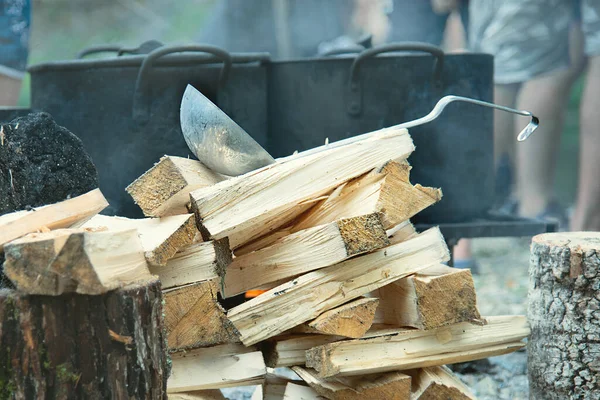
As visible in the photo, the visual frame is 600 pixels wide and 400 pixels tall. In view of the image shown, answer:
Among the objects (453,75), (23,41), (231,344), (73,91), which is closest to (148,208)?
(231,344)

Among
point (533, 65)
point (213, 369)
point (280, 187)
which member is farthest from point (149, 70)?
point (533, 65)

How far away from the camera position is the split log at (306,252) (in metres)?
1.57

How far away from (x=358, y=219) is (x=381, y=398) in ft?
1.48

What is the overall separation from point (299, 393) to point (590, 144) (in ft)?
9.14

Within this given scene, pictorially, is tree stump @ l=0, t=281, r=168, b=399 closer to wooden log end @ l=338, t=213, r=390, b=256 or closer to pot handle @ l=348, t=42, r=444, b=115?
wooden log end @ l=338, t=213, r=390, b=256

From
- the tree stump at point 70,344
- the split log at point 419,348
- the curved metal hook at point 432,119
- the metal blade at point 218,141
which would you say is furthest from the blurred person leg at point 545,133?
the tree stump at point 70,344

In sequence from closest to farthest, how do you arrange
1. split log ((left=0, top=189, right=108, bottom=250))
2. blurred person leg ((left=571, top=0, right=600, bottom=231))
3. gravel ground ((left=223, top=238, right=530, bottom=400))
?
split log ((left=0, top=189, right=108, bottom=250)), gravel ground ((left=223, top=238, right=530, bottom=400)), blurred person leg ((left=571, top=0, right=600, bottom=231))

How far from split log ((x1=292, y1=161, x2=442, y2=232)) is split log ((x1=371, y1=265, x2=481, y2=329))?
160 mm

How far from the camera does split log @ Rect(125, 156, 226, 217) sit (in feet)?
5.24

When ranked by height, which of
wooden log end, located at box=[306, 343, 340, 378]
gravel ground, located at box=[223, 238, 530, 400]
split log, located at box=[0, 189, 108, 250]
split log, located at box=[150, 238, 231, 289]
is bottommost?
gravel ground, located at box=[223, 238, 530, 400]

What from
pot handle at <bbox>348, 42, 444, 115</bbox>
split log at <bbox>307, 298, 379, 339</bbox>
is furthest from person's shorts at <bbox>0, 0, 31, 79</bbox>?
split log at <bbox>307, 298, 379, 339</bbox>

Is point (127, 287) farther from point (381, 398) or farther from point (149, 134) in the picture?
point (149, 134)

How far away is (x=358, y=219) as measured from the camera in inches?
62.1

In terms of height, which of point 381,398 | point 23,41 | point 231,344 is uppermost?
point 23,41
